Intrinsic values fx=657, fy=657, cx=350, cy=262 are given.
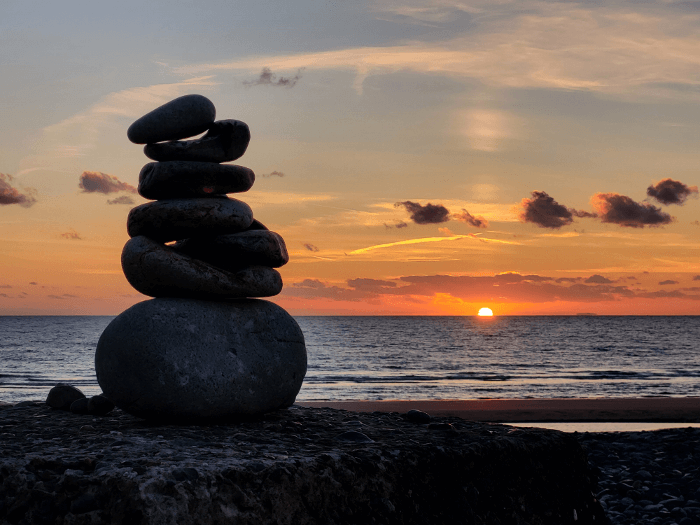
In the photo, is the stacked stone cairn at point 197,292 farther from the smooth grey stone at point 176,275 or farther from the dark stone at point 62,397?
the dark stone at point 62,397

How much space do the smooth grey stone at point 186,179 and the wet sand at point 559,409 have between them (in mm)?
9055

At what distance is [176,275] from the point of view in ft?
25.4

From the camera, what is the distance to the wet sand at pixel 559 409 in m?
15.0

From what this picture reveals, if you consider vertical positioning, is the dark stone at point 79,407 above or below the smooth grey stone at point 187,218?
below

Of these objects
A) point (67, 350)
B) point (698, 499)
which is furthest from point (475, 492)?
point (67, 350)

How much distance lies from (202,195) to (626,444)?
780cm

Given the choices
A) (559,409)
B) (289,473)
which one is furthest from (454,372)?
(289,473)

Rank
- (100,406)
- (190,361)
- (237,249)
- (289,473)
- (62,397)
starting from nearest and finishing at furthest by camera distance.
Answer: (289,473)
(190,361)
(237,249)
(100,406)
(62,397)

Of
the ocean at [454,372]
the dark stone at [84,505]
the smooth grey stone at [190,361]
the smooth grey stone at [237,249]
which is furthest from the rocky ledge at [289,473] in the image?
the ocean at [454,372]

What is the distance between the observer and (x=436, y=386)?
27.1 meters

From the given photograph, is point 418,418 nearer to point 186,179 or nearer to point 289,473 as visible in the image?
point 289,473

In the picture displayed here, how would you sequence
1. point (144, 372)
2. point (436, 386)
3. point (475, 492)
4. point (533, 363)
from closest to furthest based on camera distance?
point (475, 492), point (144, 372), point (436, 386), point (533, 363)

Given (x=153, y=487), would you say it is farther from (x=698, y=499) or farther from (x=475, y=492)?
(x=698, y=499)

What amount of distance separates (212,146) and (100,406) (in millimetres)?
3755
